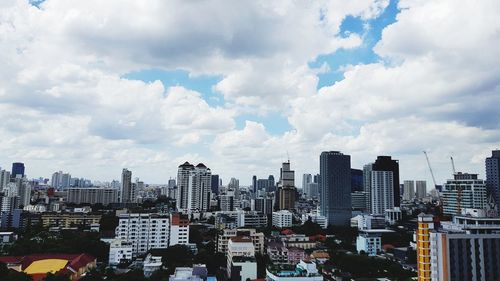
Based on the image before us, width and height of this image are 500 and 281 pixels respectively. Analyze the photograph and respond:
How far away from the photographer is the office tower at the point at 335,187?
198ft

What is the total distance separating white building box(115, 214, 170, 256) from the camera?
31688mm

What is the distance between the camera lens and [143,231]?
31953mm

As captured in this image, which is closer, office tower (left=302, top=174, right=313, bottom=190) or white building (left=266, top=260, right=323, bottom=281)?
white building (left=266, top=260, right=323, bottom=281)

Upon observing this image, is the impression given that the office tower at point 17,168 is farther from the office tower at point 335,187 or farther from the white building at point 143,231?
the white building at point 143,231

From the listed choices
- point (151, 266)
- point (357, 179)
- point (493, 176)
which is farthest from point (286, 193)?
point (151, 266)

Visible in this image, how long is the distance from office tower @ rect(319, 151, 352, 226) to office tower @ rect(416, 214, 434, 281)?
43.0m

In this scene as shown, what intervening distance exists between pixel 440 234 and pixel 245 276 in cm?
1137

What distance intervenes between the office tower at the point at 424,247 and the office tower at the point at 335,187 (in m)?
43.0

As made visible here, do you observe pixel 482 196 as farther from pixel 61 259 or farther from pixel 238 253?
pixel 61 259

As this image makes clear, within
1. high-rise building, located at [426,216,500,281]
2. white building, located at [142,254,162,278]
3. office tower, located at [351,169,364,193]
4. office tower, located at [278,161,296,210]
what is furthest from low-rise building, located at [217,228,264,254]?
office tower, located at [351,169,364,193]

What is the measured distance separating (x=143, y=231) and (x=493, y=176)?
42470 millimetres

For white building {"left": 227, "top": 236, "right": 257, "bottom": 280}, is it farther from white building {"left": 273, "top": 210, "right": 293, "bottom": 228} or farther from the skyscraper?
the skyscraper

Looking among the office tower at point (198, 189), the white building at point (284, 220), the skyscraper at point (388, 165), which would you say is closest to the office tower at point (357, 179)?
the skyscraper at point (388, 165)

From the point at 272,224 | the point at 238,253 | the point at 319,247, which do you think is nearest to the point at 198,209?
the point at 272,224
